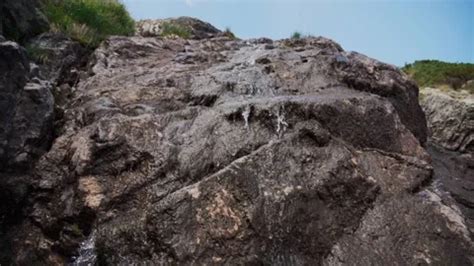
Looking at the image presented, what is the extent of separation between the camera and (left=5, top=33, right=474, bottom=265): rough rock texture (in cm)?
676

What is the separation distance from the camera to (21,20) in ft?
37.8

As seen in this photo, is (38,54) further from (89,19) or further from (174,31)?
(174,31)

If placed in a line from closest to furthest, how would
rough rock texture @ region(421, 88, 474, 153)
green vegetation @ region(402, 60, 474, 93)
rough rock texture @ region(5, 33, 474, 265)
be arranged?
rough rock texture @ region(5, 33, 474, 265)
rough rock texture @ region(421, 88, 474, 153)
green vegetation @ region(402, 60, 474, 93)

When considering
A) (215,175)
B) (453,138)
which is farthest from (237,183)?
(453,138)

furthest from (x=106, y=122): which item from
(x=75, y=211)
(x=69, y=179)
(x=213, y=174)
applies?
(x=213, y=174)

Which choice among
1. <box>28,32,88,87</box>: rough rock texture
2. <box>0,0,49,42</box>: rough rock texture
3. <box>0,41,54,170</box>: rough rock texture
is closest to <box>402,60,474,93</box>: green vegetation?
<box>28,32,88,87</box>: rough rock texture

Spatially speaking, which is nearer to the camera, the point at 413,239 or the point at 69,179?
the point at 413,239

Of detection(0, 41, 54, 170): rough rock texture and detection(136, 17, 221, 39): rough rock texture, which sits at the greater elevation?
detection(136, 17, 221, 39): rough rock texture

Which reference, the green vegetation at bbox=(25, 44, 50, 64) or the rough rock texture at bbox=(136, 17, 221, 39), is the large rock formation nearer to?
the rough rock texture at bbox=(136, 17, 221, 39)

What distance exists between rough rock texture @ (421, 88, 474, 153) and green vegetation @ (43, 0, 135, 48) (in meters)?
11.8

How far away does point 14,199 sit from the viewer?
790cm

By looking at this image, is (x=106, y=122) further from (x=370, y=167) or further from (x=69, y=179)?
(x=370, y=167)

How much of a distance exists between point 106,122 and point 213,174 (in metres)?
2.29

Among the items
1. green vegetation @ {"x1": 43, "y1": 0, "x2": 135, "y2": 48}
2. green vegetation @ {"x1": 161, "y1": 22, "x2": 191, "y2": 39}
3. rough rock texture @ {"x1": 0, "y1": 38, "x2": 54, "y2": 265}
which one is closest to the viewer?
rough rock texture @ {"x1": 0, "y1": 38, "x2": 54, "y2": 265}
